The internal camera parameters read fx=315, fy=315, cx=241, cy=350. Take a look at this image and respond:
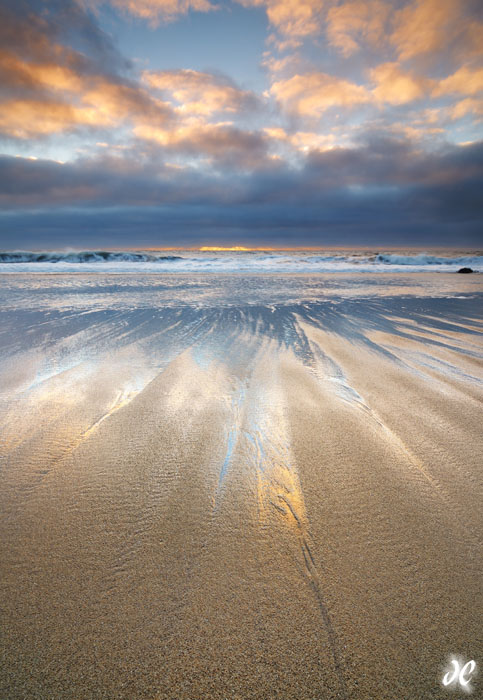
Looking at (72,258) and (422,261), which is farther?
(72,258)

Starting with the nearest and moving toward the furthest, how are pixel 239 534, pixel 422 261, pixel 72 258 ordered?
pixel 239 534 → pixel 422 261 → pixel 72 258

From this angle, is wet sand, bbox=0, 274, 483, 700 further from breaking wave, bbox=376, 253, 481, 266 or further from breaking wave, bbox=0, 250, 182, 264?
breaking wave, bbox=0, 250, 182, 264

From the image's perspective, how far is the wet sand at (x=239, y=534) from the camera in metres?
0.71

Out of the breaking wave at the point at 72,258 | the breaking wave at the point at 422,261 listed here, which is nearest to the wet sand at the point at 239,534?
the breaking wave at the point at 422,261

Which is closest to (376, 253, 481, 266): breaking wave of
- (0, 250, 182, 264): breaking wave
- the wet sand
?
(0, 250, 182, 264): breaking wave

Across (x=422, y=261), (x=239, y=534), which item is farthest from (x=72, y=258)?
(x=239, y=534)

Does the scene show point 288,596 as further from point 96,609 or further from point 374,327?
point 374,327

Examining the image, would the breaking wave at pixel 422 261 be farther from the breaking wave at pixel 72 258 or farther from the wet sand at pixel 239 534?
the wet sand at pixel 239 534

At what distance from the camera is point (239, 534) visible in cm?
105

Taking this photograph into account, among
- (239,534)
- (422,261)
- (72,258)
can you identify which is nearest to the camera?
(239,534)

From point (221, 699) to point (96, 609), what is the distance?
1.22 feet

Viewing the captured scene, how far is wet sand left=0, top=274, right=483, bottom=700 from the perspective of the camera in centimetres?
71

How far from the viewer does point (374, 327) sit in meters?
4.22

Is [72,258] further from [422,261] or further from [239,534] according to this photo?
[239,534]
